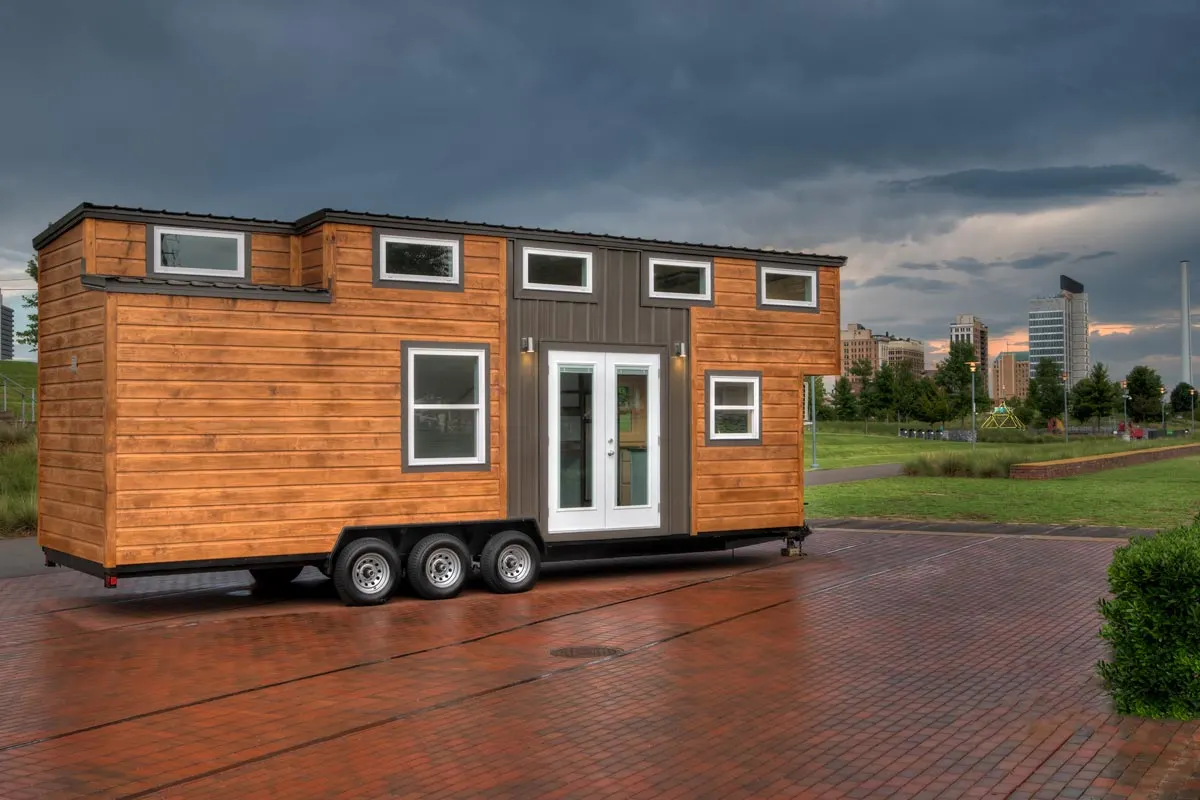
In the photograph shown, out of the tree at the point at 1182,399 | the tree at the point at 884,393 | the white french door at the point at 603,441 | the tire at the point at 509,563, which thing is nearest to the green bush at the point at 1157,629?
the tire at the point at 509,563

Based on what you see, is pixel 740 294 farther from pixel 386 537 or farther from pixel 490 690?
pixel 490 690

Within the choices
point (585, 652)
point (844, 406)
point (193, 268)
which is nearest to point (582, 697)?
point (585, 652)

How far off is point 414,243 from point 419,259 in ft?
0.65

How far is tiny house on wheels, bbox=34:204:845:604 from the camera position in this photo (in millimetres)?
11789

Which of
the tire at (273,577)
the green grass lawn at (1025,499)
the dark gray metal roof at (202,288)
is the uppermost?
the dark gray metal roof at (202,288)

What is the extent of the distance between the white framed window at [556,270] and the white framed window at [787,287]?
9.34 feet

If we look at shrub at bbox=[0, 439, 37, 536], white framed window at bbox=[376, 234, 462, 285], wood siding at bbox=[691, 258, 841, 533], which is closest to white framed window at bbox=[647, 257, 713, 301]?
wood siding at bbox=[691, 258, 841, 533]

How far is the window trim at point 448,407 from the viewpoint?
42.9 feet

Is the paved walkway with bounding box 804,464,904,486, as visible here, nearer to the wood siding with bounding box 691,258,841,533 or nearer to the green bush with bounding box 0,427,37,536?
the wood siding with bounding box 691,258,841,533

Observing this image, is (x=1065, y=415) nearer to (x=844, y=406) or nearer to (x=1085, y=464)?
(x=844, y=406)

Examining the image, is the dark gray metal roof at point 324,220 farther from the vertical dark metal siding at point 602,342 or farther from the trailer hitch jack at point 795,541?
the trailer hitch jack at point 795,541

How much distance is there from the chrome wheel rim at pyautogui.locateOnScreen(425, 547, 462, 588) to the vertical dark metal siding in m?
0.98

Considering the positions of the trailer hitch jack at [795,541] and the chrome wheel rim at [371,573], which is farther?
the trailer hitch jack at [795,541]

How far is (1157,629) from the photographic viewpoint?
7574 mm
